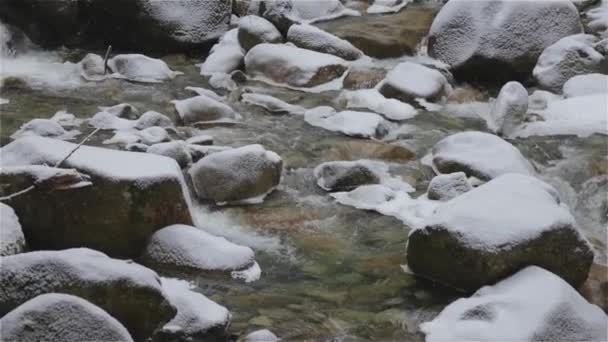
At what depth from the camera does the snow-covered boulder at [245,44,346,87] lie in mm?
7773

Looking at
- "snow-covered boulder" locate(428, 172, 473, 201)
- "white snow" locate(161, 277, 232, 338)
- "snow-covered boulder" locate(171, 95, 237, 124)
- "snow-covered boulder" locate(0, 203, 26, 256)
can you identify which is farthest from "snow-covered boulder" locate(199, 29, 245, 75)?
"white snow" locate(161, 277, 232, 338)

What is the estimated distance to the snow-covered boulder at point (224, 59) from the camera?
820cm

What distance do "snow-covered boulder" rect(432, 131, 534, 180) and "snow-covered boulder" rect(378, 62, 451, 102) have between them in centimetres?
144

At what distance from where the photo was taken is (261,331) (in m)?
3.44

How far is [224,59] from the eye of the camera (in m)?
8.25

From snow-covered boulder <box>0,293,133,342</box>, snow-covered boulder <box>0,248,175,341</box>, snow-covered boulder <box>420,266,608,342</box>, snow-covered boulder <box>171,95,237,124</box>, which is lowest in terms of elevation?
snow-covered boulder <box>171,95,237,124</box>

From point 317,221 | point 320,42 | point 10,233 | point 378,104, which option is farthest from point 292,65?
point 10,233

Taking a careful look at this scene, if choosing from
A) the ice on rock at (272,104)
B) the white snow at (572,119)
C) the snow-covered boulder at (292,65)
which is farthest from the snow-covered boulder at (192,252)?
the snow-covered boulder at (292,65)

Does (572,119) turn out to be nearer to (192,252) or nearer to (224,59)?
(224,59)

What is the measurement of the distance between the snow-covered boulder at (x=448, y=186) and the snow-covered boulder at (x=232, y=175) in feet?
3.43

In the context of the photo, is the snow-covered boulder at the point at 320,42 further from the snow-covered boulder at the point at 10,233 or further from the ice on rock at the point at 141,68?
the snow-covered boulder at the point at 10,233

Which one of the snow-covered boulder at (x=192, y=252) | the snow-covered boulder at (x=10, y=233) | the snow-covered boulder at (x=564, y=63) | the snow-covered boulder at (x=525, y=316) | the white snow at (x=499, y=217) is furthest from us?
the snow-covered boulder at (x=564, y=63)

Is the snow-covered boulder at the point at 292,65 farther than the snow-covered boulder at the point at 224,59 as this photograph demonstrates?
No

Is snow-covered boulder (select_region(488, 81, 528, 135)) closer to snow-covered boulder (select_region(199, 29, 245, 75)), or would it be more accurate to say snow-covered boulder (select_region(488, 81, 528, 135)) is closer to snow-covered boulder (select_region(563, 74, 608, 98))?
snow-covered boulder (select_region(563, 74, 608, 98))
